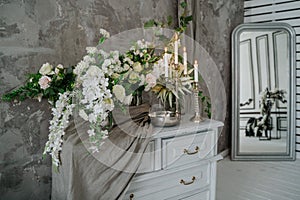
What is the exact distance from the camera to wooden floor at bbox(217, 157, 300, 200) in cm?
254

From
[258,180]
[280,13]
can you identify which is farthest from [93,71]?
[280,13]

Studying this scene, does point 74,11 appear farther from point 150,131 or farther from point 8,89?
point 150,131

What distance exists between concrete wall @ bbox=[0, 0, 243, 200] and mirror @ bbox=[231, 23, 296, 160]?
74.0 inches

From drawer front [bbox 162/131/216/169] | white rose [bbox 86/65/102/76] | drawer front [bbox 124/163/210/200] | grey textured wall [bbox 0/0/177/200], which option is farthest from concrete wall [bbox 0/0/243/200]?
drawer front [bbox 162/131/216/169]

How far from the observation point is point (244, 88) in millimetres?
3412

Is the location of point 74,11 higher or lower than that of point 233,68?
higher

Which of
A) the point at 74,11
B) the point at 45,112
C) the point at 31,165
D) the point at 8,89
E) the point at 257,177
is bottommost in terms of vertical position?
the point at 257,177

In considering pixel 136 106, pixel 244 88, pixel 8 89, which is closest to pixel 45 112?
pixel 8 89

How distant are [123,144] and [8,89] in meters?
0.75

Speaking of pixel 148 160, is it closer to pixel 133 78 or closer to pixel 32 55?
pixel 133 78

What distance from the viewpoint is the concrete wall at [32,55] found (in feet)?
5.34

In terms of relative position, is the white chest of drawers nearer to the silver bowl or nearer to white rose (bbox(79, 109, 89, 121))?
the silver bowl

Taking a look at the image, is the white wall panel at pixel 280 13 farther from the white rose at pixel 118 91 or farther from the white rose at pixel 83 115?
the white rose at pixel 83 115

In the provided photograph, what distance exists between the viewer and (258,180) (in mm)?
2854
